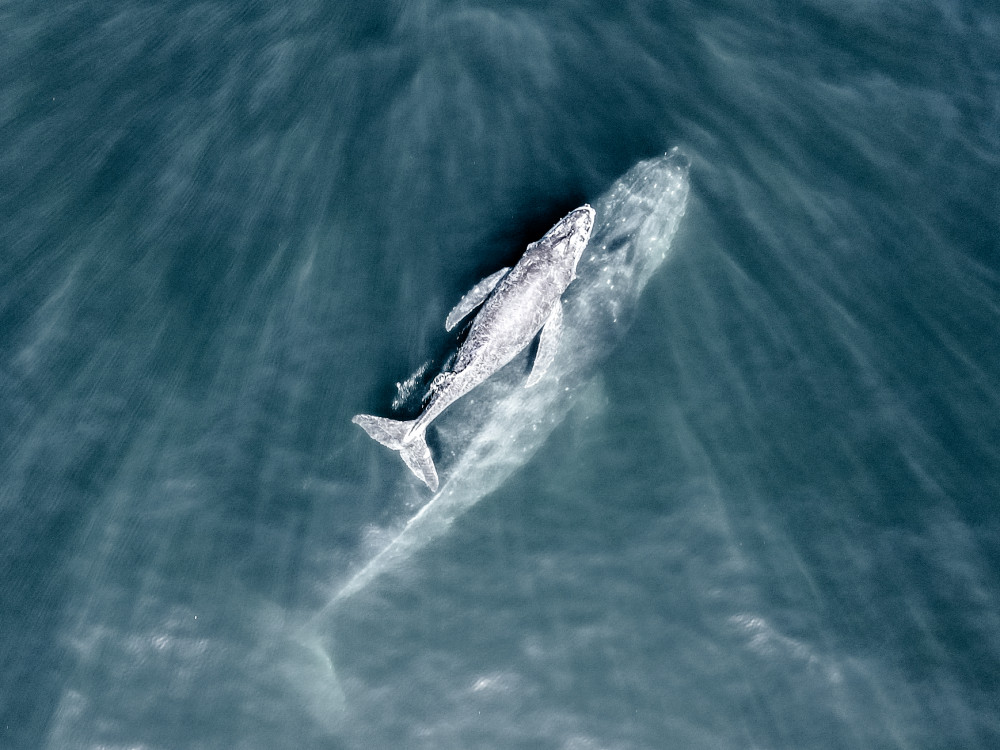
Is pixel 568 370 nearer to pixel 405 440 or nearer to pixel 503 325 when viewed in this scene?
pixel 503 325

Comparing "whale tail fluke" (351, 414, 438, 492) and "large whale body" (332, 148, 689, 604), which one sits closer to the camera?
"whale tail fluke" (351, 414, 438, 492)

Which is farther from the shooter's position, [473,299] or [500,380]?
[473,299]

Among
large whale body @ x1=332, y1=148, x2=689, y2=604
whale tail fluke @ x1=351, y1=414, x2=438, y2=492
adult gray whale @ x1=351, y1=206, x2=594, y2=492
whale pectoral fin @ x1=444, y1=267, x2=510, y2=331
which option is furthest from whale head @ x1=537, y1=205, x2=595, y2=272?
whale tail fluke @ x1=351, y1=414, x2=438, y2=492

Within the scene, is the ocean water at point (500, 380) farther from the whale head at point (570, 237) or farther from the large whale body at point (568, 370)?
the whale head at point (570, 237)

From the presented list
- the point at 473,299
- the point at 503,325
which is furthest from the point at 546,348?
the point at 473,299

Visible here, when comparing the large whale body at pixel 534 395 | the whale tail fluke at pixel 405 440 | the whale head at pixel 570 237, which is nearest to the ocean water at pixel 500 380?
the large whale body at pixel 534 395

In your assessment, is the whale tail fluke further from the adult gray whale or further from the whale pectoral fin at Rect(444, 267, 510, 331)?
the whale pectoral fin at Rect(444, 267, 510, 331)
